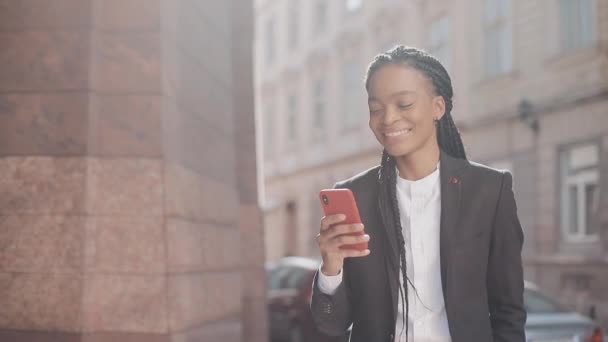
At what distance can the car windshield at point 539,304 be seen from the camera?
8648 mm

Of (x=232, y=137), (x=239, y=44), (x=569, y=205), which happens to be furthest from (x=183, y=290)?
(x=569, y=205)

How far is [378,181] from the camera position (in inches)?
123

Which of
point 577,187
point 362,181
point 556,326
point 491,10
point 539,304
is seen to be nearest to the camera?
point 362,181

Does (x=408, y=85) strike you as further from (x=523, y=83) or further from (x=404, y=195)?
(x=523, y=83)

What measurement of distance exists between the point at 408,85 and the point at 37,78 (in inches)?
103

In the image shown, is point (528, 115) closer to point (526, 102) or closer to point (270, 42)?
point (526, 102)

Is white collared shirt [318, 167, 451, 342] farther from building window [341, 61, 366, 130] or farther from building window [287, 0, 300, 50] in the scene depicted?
building window [287, 0, 300, 50]

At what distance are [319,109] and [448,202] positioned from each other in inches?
1134

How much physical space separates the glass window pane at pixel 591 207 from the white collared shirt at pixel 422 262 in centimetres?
1461

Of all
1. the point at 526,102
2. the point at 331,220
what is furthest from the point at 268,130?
the point at 331,220

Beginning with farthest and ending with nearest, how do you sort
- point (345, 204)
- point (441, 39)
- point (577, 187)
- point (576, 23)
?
point (441, 39) < point (577, 187) < point (576, 23) < point (345, 204)

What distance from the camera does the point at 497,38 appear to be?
2033 centimetres

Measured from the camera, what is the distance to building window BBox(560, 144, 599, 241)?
55.8 ft

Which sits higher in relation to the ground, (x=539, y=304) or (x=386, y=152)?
(x=386, y=152)
